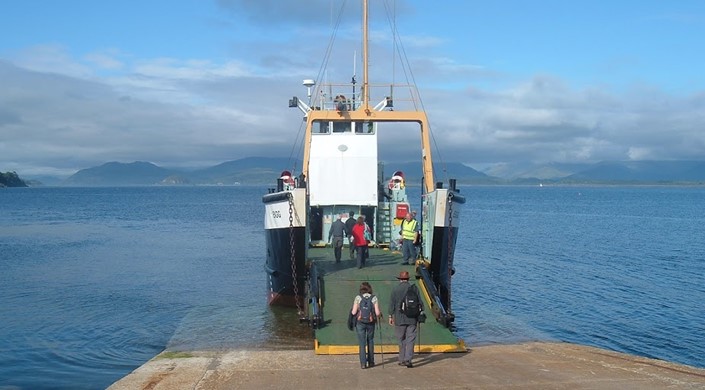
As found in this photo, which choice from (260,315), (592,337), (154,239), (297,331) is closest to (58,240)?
(154,239)

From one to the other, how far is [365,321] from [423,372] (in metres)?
1.23

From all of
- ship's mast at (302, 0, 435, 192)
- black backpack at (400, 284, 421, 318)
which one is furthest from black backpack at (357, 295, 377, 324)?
ship's mast at (302, 0, 435, 192)

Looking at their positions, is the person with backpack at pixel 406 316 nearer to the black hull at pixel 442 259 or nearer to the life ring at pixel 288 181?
the black hull at pixel 442 259

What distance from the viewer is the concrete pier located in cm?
1095

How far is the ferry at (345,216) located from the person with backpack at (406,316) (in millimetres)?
1947

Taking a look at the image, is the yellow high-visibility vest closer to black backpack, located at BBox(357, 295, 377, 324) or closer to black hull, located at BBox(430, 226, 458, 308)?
black hull, located at BBox(430, 226, 458, 308)

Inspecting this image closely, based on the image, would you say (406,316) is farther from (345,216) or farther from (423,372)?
(345,216)

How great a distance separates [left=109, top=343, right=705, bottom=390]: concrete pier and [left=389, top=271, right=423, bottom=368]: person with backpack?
11.9 inches

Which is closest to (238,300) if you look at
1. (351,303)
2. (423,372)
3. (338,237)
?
(338,237)

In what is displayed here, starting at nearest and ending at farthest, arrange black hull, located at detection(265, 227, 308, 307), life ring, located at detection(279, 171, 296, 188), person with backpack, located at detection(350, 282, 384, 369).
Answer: person with backpack, located at detection(350, 282, 384, 369) → black hull, located at detection(265, 227, 308, 307) → life ring, located at detection(279, 171, 296, 188)

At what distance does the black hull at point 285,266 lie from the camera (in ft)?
58.5

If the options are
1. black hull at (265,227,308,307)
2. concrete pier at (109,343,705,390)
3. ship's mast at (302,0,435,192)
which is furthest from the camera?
ship's mast at (302,0,435,192)

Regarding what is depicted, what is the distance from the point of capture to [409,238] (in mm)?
17812

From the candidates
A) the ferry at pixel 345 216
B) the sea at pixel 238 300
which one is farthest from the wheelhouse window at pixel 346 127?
the sea at pixel 238 300
